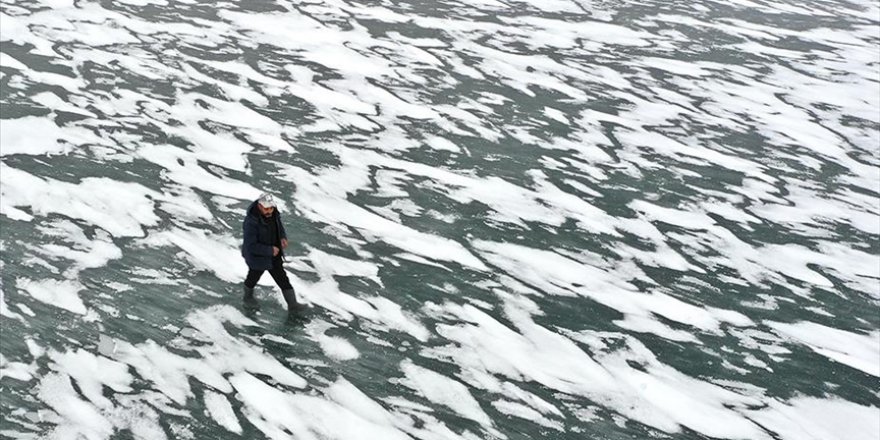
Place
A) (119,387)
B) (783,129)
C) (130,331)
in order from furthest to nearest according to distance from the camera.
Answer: (783,129) → (130,331) → (119,387)

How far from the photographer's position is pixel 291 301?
572cm

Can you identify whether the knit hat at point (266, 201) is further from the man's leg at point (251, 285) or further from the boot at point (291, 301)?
the boot at point (291, 301)

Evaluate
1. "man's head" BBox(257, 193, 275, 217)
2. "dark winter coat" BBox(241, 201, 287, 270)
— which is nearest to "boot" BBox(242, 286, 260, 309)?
"dark winter coat" BBox(241, 201, 287, 270)

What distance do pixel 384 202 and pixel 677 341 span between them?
2.86 m

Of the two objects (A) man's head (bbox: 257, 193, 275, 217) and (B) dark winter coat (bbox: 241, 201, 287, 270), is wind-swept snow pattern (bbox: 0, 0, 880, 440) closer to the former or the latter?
(B) dark winter coat (bbox: 241, 201, 287, 270)

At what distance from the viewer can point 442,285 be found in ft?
21.1

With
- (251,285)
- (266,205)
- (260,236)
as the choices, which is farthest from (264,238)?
(251,285)

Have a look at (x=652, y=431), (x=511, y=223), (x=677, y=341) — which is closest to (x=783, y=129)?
(x=511, y=223)

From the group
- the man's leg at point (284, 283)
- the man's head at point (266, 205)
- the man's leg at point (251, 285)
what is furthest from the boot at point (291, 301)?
the man's head at point (266, 205)

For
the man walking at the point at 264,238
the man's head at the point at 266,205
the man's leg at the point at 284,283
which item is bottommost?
the man's leg at the point at 284,283

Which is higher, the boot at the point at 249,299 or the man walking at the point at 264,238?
the man walking at the point at 264,238

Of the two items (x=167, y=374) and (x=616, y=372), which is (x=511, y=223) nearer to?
(x=616, y=372)

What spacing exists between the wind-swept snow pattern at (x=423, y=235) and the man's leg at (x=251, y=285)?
11cm

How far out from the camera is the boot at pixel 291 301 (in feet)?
18.7
